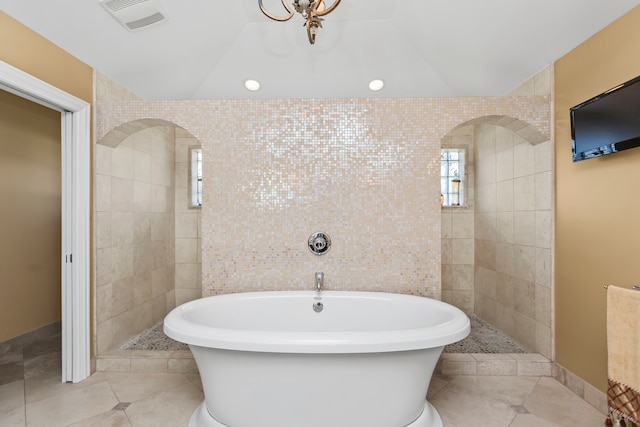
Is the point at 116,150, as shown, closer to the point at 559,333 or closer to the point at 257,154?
the point at 257,154

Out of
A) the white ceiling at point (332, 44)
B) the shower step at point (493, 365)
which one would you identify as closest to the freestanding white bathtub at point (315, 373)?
the shower step at point (493, 365)

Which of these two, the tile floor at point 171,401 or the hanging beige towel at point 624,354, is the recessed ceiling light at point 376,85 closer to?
the hanging beige towel at point 624,354

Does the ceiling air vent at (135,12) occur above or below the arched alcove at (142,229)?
above

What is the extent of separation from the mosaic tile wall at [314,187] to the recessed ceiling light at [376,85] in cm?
54

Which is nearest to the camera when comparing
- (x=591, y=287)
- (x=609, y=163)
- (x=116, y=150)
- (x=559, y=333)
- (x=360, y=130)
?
(x=609, y=163)

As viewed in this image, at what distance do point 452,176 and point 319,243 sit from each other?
2145 millimetres

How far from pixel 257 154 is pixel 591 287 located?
2.36 meters

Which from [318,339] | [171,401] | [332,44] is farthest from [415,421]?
[332,44]

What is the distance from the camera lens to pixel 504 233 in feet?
10.2

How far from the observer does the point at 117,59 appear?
2508 millimetres

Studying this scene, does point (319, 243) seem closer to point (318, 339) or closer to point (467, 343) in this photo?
point (318, 339)

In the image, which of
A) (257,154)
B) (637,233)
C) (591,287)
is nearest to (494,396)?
(591,287)

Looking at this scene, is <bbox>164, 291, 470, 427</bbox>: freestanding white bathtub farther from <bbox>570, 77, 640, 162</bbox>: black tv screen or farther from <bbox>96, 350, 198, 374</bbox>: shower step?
<bbox>570, 77, 640, 162</bbox>: black tv screen

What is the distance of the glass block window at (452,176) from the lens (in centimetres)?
383
